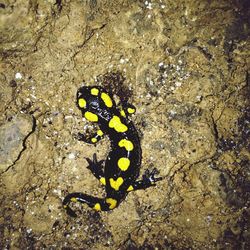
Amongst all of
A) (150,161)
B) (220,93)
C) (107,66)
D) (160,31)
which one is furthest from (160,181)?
(160,31)

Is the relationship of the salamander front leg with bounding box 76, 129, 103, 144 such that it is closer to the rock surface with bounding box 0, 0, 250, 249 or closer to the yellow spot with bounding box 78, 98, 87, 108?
the rock surface with bounding box 0, 0, 250, 249

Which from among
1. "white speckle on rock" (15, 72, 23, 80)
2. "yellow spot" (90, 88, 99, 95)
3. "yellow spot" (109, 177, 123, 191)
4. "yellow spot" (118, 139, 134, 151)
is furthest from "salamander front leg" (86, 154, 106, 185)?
"white speckle on rock" (15, 72, 23, 80)

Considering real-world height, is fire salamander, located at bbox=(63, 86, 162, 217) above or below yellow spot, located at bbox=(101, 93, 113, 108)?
below

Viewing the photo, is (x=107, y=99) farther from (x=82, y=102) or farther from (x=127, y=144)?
(x=127, y=144)

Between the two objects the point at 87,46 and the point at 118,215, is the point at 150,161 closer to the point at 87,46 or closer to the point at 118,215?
the point at 118,215

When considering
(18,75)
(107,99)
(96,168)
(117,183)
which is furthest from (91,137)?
(18,75)

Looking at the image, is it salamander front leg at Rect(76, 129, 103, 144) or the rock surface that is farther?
salamander front leg at Rect(76, 129, 103, 144)
